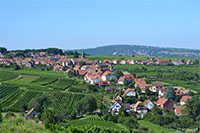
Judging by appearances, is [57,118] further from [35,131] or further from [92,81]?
[92,81]

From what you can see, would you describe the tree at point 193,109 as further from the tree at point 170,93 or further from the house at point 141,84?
the house at point 141,84

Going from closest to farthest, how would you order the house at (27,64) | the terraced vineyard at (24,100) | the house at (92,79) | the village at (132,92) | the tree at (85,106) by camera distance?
the tree at (85,106), the terraced vineyard at (24,100), the village at (132,92), the house at (92,79), the house at (27,64)

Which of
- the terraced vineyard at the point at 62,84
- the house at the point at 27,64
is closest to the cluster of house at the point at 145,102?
the terraced vineyard at the point at 62,84

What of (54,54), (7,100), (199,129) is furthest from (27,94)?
(54,54)

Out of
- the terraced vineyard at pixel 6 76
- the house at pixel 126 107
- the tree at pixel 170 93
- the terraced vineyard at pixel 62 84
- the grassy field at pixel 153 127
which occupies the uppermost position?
the terraced vineyard at pixel 6 76

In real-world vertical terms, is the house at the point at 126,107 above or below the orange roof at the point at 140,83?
below

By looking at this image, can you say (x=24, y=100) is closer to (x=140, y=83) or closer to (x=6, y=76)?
(x=6, y=76)

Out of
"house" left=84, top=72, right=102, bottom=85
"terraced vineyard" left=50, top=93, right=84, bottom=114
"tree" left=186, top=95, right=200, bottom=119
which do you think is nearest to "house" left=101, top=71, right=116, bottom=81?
"house" left=84, top=72, right=102, bottom=85

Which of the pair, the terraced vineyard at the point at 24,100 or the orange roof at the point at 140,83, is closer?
the terraced vineyard at the point at 24,100
